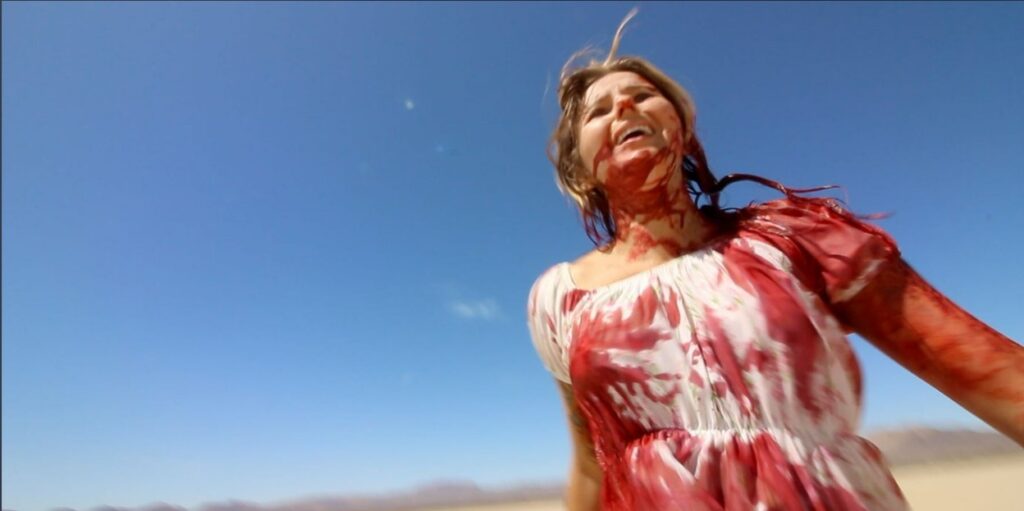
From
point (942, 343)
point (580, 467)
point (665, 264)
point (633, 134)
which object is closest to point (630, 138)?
point (633, 134)

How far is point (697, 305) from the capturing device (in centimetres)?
108

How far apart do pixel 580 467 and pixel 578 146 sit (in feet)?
3.13

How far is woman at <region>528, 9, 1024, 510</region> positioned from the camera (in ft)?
2.95

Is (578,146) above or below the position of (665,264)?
above

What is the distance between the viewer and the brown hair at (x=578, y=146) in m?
1.58

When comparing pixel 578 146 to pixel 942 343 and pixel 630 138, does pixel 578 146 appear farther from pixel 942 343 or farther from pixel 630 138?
pixel 942 343

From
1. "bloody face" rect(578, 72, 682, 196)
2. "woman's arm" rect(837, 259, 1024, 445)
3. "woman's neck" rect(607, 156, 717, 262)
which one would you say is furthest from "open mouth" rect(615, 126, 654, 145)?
"woman's arm" rect(837, 259, 1024, 445)

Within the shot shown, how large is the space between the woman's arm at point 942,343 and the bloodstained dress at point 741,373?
5cm

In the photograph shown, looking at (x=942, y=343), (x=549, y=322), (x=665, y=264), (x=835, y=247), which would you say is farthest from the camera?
(x=549, y=322)

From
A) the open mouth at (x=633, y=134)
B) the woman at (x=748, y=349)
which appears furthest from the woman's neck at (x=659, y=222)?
the open mouth at (x=633, y=134)

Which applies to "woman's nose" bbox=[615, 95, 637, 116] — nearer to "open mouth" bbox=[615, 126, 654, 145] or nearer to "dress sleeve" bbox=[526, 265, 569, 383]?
"open mouth" bbox=[615, 126, 654, 145]

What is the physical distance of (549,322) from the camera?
137 centimetres

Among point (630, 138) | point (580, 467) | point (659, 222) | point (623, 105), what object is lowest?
point (580, 467)

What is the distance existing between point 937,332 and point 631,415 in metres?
0.60
